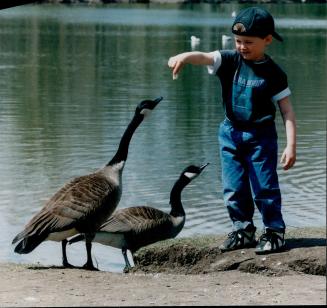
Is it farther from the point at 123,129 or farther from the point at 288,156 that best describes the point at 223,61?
the point at 123,129

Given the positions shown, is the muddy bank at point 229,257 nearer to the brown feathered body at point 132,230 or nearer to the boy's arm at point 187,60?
the brown feathered body at point 132,230

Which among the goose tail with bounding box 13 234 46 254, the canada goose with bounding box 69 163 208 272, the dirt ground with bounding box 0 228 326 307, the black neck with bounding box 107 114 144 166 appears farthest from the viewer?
the canada goose with bounding box 69 163 208 272

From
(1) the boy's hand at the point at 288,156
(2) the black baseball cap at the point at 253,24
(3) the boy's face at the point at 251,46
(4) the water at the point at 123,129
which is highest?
(2) the black baseball cap at the point at 253,24

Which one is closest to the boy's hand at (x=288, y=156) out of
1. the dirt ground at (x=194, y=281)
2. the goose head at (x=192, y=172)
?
the dirt ground at (x=194, y=281)

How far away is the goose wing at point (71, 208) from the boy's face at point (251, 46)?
4.01 feet

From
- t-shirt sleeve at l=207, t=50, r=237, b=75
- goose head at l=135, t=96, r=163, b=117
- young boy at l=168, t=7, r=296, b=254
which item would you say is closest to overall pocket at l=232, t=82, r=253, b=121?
young boy at l=168, t=7, r=296, b=254

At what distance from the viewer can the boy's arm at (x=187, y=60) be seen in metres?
5.39

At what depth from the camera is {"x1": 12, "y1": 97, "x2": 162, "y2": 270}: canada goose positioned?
6.02 metres

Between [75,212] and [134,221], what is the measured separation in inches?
29.2

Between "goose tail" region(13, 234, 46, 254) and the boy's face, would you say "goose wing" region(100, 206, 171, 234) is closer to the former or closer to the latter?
"goose tail" region(13, 234, 46, 254)

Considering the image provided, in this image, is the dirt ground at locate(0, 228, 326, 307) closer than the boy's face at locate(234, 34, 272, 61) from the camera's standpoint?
Yes

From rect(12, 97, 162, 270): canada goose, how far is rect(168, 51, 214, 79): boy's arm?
107cm

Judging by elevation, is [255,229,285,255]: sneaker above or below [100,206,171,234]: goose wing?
above

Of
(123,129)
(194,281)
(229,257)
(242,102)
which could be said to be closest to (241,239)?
(229,257)
